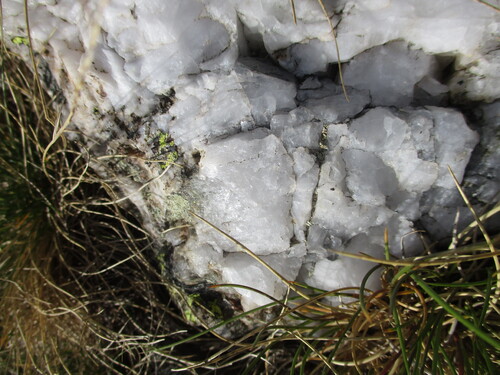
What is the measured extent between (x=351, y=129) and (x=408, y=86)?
197 millimetres

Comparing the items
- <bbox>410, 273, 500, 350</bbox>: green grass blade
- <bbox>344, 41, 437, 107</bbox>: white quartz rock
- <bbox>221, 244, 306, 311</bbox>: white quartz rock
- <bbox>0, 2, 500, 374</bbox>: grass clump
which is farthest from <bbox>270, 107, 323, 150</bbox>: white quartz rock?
<bbox>0, 2, 500, 374</bbox>: grass clump

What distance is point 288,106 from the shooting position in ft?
3.27

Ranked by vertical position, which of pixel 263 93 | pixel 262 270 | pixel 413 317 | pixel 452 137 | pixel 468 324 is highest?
pixel 263 93

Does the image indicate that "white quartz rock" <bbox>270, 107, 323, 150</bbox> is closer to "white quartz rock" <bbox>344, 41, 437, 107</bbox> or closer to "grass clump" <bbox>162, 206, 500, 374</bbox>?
"white quartz rock" <bbox>344, 41, 437, 107</bbox>

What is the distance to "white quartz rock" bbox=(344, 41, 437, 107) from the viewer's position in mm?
976

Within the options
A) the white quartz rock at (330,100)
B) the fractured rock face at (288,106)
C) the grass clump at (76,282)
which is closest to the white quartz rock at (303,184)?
the fractured rock face at (288,106)

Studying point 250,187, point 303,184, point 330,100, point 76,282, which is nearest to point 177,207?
point 250,187

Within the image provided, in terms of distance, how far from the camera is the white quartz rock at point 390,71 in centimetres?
98

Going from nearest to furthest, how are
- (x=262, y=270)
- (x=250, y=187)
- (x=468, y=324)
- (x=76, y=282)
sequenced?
(x=468, y=324) < (x=250, y=187) < (x=262, y=270) < (x=76, y=282)

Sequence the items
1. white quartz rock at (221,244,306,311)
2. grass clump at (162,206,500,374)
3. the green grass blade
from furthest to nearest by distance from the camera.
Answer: white quartz rock at (221,244,306,311), grass clump at (162,206,500,374), the green grass blade

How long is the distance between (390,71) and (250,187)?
0.46 meters

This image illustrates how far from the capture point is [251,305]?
114 cm

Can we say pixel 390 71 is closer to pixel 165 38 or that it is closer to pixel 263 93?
pixel 263 93

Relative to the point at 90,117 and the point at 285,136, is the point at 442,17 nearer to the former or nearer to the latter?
the point at 285,136
